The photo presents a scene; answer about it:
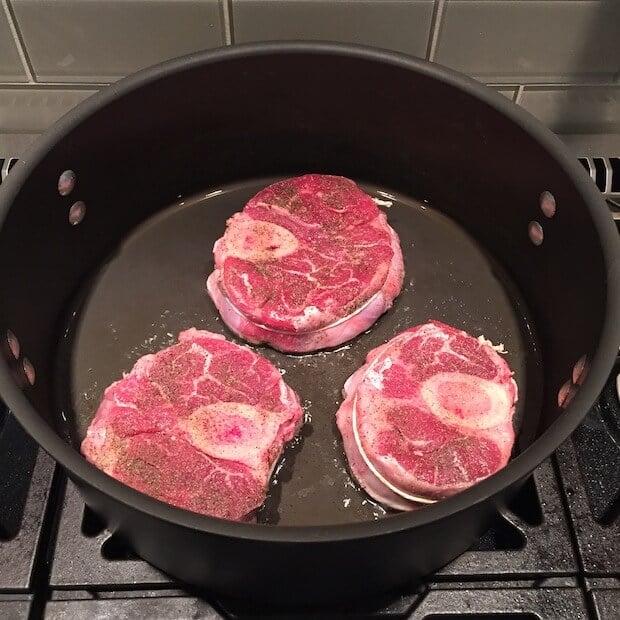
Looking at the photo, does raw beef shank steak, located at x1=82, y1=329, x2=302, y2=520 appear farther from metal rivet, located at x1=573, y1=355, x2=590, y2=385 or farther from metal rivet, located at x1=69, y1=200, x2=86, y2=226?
metal rivet, located at x1=573, y1=355, x2=590, y2=385

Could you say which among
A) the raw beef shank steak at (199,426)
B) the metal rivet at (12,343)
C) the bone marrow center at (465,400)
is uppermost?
the metal rivet at (12,343)

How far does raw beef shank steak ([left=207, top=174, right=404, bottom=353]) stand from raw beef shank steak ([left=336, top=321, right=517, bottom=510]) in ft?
0.39

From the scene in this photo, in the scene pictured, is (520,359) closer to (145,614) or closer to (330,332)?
(330,332)

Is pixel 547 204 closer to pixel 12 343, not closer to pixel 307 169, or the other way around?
pixel 307 169

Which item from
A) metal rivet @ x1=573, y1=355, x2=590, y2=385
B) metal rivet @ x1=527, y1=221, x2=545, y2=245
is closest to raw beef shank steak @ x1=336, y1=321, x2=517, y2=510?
metal rivet @ x1=573, y1=355, x2=590, y2=385

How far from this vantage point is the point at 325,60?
141cm

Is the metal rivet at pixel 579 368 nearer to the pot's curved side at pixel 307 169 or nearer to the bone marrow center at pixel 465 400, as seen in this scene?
the pot's curved side at pixel 307 169

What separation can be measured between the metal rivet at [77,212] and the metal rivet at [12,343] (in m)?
0.29

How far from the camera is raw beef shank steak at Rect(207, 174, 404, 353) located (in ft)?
4.51

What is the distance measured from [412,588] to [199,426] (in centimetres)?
44

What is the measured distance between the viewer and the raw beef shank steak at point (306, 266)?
137 cm

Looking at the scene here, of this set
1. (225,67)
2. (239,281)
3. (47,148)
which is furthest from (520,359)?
(47,148)

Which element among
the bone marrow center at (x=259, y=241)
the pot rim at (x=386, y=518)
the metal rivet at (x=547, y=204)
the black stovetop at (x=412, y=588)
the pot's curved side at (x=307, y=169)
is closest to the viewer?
the pot rim at (x=386, y=518)

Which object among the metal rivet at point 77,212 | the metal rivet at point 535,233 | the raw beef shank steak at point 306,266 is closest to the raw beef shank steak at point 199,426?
the raw beef shank steak at point 306,266
